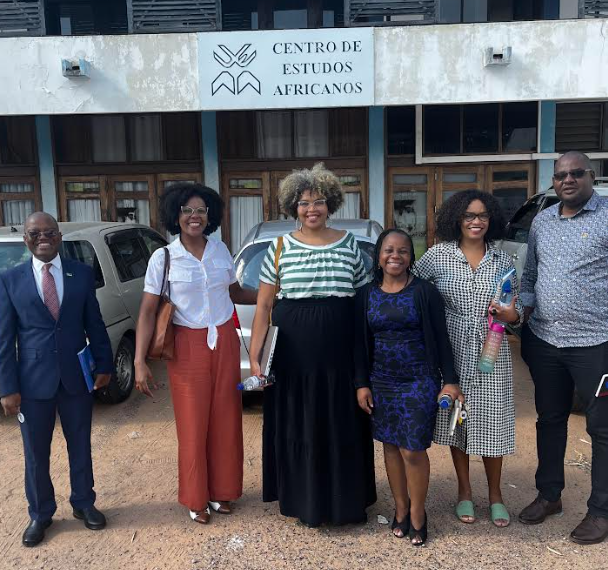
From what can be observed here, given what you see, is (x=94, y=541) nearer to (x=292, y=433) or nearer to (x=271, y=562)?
(x=271, y=562)

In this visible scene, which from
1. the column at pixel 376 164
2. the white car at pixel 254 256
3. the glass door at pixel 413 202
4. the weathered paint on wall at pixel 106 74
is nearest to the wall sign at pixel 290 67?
the weathered paint on wall at pixel 106 74

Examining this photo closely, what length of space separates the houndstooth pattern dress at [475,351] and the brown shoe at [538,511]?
1.63 ft

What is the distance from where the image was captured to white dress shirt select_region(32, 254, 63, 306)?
9.95 feet

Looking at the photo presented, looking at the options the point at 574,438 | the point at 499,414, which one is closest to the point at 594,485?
the point at 499,414

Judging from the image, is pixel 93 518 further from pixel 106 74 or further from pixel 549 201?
pixel 106 74

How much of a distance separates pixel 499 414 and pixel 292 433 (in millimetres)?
1083

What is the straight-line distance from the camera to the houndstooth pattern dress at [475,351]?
9.84 ft

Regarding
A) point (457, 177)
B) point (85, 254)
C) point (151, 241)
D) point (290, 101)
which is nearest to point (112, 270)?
point (85, 254)

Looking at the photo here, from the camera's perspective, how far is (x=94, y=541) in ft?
10.5

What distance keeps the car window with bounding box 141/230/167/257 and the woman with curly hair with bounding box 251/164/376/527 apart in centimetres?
375

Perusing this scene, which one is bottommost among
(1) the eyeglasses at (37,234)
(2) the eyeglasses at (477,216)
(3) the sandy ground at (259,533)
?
(3) the sandy ground at (259,533)

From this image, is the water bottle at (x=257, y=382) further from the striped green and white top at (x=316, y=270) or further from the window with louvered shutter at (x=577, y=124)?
the window with louvered shutter at (x=577, y=124)

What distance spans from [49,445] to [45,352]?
546 millimetres

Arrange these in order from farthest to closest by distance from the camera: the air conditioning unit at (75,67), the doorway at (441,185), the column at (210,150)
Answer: the doorway at (441,185)
the column at (210,150)
the air conditioning unit at (75,67)
